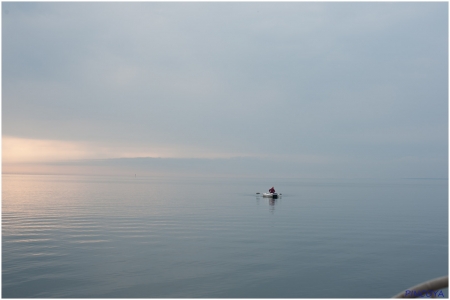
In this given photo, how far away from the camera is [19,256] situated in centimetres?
2166

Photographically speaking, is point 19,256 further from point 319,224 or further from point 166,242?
point 319,224

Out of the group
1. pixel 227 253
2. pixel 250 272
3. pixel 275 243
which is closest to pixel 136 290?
pixel 250 272

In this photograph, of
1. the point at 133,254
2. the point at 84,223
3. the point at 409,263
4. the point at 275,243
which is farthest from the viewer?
the point at 84,223

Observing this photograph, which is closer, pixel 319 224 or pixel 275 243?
pixel 275 243

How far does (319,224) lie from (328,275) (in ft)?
60.9

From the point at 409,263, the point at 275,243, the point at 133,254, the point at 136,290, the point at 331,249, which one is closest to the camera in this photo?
the point at 136,290

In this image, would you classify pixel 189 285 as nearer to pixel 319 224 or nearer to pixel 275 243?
pixel 275 243

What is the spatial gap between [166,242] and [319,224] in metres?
16.8

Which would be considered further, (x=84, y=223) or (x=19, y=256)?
(x=84, y=223)

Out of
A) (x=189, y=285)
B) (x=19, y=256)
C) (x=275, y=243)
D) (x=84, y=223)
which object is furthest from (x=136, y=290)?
(x=84, y=223)

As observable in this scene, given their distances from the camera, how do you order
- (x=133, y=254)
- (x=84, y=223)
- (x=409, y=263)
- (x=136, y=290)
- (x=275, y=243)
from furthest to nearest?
(x=84, y=223), (x=275, y=243), (x=133, y=254), (x=409, y=263), (x=136, y=290)

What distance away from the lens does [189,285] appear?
1684 centimetres

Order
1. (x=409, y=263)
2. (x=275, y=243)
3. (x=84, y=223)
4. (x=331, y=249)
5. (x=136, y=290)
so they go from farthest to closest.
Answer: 1. (x=84, y=223)
2. (x=275, y=243)
3. (x=331, y=249)
4. (x=409, y=263)
5. (x=136, y=290)

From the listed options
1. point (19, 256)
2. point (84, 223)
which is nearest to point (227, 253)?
point (19, 256)
